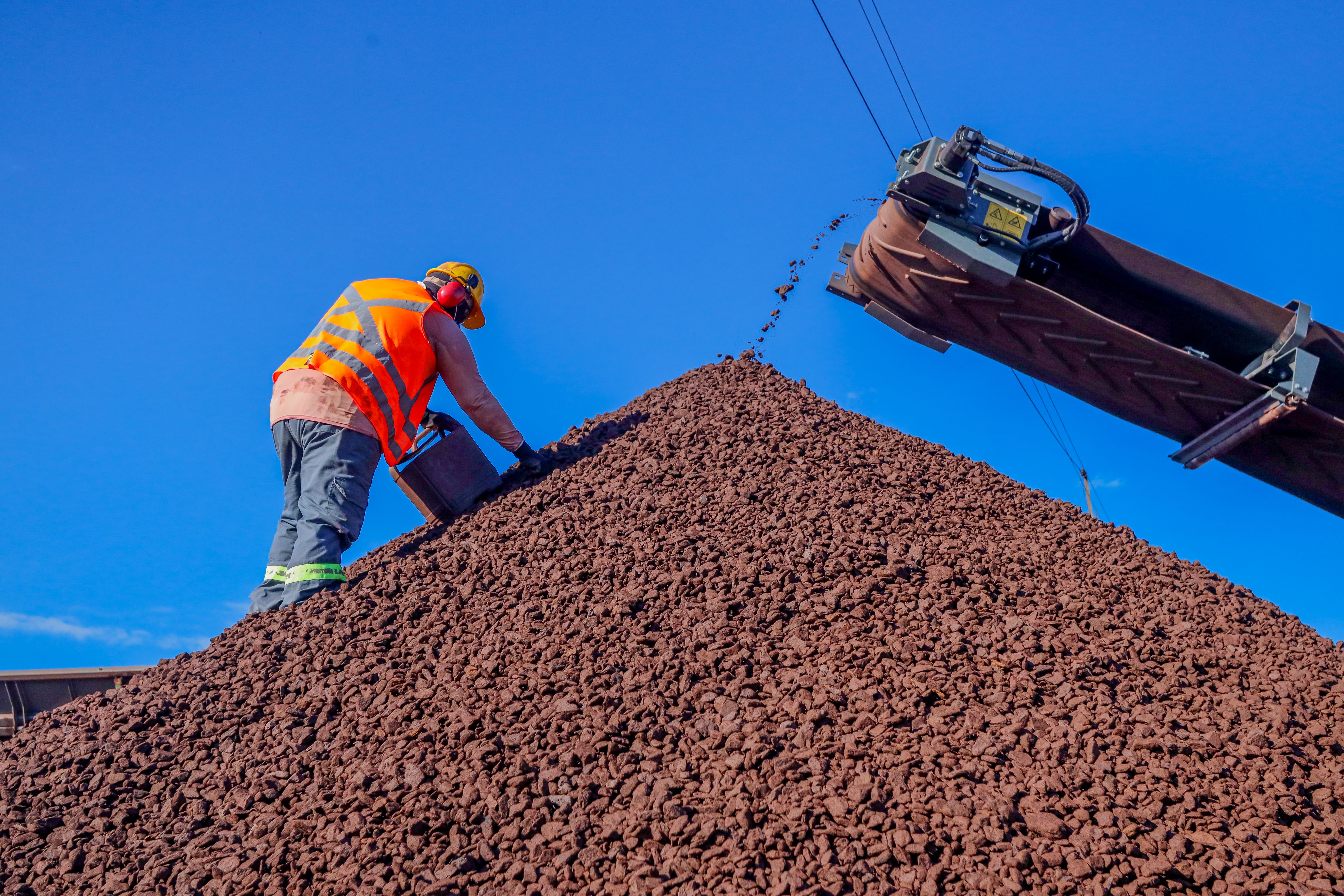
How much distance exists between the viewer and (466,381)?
552cm

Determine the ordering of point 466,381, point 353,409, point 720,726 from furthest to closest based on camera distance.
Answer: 1. point 466,381
2. point 353,409
3. point 720,726

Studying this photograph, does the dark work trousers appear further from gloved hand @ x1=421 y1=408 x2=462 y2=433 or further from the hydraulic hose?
the hydraulic hose

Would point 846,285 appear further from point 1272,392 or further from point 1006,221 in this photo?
point 1272,392

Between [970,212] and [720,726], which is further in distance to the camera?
[970,212]

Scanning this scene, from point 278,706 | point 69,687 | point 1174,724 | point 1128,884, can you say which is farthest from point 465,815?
point 69,687

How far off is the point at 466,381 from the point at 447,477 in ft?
2.00

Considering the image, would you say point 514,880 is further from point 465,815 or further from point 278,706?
point 278,706

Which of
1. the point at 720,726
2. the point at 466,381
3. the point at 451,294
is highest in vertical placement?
the point at 451,294

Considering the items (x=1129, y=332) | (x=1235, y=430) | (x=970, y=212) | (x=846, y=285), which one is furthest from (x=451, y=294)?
(x=1235, y=430)

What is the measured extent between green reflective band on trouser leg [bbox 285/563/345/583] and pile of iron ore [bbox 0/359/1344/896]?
287 mm

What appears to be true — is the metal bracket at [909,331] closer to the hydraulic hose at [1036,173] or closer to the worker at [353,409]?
the hydraulic hose at [1036,173]

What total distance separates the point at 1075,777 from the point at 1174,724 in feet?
2.32

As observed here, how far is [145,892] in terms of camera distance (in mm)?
2768

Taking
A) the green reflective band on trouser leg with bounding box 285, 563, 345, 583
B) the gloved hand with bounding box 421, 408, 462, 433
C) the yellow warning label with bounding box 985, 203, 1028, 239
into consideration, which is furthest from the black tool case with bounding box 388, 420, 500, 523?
the yellow warning label with bounding box 985, 203, 1028, 239
